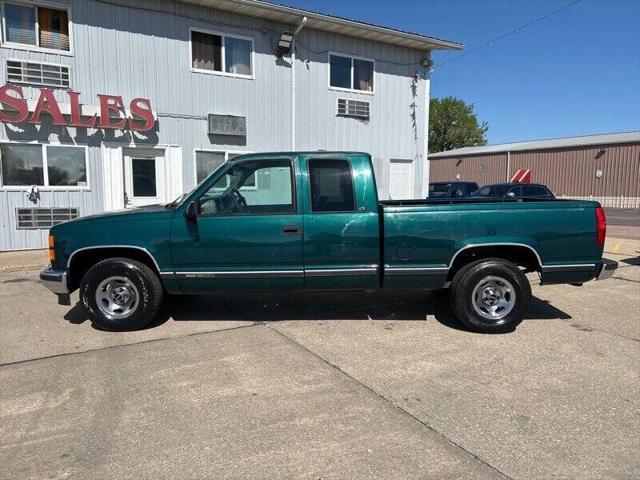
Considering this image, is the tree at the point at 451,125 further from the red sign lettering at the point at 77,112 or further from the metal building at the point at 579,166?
the red sign lettering at the point at 77,112

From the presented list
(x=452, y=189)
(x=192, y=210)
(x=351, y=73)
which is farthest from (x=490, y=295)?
(x=452, y=189)

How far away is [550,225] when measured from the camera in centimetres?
509

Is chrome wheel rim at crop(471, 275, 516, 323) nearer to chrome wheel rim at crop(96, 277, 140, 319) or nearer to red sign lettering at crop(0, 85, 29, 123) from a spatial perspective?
chrome wheel rim at crop(96, 277, 140, 319)

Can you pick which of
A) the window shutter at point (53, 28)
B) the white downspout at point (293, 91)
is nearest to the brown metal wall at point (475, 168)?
the white downspout at point (293, 91)

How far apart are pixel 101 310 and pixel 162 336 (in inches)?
29.2

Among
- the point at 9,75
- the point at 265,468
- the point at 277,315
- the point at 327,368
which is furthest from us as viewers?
the point at 9,75

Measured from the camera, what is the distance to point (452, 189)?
17453 millimetres

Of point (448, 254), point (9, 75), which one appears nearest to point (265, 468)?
point (448, 254)

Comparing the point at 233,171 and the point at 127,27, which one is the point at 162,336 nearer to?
the point at 233,171

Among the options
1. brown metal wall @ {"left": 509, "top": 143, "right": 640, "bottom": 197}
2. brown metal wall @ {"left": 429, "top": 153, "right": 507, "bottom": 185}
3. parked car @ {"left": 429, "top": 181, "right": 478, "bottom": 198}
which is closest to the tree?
brown metal wall @ {"left": 429, "top": 153, "right": 507, "bottom": 185}

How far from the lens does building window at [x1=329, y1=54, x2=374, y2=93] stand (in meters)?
13.9

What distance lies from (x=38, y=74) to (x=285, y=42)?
230 inches

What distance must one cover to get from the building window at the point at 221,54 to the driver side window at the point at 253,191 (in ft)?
26.0

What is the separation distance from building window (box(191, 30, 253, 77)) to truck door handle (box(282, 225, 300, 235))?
8534 mm
